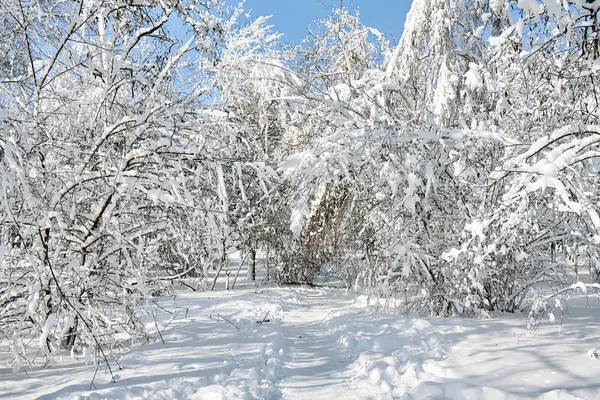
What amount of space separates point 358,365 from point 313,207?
3.10m

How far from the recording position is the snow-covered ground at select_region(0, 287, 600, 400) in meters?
4.52

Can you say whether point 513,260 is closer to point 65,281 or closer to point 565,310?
point 565,310

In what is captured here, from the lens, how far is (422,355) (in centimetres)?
588

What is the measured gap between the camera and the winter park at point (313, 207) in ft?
15.4

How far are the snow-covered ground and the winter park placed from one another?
0.13 feet

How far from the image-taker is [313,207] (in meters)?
8.36

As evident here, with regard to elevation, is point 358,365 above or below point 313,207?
below

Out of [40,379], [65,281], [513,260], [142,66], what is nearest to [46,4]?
[142,66]

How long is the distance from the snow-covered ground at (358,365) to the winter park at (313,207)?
4 centimetres

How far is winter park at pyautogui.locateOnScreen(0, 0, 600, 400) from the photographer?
4691mm

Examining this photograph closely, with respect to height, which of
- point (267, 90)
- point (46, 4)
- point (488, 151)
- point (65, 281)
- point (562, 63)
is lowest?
point (65, 281)

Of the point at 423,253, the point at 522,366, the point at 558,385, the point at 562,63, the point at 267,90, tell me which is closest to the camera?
the point at 558,385

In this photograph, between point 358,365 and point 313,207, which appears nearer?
point 358,365

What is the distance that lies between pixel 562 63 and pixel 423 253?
3999 mm
